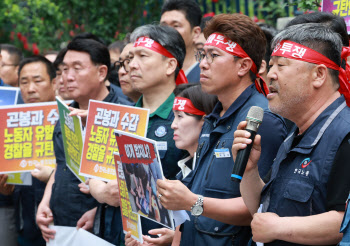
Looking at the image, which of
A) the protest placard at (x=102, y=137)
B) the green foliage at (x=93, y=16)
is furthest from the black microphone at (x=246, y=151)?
the green foliage at (x=93, y=16)

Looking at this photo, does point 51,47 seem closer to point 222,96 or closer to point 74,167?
point 74,167

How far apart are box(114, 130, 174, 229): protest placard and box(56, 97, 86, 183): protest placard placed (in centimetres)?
99

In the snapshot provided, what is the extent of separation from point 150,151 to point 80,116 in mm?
1528

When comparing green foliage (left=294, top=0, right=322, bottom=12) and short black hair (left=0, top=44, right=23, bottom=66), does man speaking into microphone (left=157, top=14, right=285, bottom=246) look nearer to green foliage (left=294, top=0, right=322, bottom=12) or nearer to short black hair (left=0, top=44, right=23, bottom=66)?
green foliage (left=294, top=0, right=322, bottom=12)

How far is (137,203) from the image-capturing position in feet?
13.1

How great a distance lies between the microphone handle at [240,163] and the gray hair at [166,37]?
2.10m

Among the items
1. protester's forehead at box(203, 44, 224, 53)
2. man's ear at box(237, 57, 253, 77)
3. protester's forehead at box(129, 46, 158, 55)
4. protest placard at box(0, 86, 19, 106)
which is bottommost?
protest placard at box(0, 86, 19, 106)

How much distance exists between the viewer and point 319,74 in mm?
3066

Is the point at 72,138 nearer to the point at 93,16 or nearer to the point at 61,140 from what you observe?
the point at 61,140

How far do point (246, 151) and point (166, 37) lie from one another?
7.22 ft

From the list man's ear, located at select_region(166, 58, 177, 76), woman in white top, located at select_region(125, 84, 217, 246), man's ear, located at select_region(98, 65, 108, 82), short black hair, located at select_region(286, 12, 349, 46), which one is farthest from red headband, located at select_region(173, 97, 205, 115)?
man's ear, located at select_region(98, 65, 108, 82)

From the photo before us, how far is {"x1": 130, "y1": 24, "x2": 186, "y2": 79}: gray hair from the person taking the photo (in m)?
4.89

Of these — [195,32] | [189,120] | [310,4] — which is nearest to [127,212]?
[189,120]

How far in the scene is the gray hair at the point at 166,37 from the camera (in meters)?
4.89
